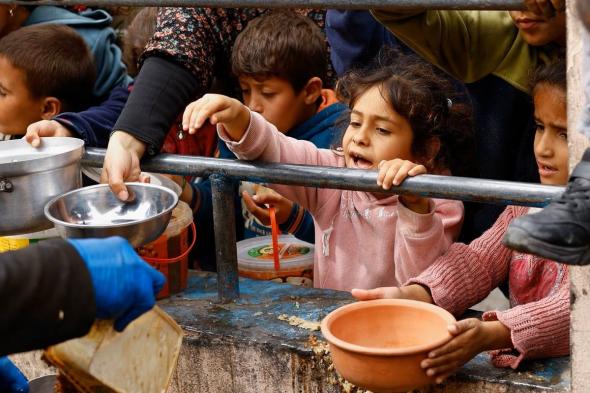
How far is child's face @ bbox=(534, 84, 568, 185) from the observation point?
273 centimetres

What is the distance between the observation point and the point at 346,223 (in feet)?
10.5

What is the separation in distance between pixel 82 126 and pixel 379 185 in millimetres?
1369

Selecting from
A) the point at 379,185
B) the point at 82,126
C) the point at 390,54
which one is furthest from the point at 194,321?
the point at 390,54

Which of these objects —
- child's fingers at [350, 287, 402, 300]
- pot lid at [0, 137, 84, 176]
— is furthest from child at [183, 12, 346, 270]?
child's fingers at [350, 287, 402, 300]

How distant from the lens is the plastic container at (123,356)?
2.15 metres

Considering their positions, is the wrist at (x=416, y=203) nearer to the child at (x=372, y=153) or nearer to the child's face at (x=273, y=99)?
the child at (x=372, y=153)

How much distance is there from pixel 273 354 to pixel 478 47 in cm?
118

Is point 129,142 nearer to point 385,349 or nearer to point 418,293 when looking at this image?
point 418,293

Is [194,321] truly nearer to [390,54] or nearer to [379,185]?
[379,185]

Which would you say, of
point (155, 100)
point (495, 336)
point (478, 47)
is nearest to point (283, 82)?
point (155, 100)

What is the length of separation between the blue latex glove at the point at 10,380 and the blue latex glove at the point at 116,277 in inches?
18.9

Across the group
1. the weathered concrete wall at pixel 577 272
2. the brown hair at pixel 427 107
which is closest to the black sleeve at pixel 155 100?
the brown hair at pixel 427 107

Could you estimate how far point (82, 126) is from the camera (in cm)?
347

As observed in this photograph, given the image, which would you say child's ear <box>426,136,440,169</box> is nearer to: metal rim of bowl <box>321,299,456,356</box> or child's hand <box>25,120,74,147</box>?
metal rim of bowl <box>321,299,456,356</box>
